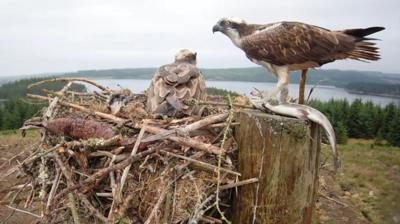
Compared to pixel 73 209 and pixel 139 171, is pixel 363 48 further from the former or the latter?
pixel 73 209

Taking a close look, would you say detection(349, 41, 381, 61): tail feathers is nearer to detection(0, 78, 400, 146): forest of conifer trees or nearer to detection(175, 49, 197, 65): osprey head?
detection(175, 49, 197, 65): osprey head

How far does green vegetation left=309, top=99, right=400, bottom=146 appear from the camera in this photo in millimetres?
33438

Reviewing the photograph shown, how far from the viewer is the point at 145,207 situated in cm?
304

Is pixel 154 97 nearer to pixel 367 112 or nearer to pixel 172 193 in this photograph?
pixel 172 193

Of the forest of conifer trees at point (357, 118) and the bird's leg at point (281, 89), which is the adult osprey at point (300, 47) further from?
the forest of conifer trees at point (357, 118)

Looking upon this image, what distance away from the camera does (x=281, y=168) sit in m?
2.64

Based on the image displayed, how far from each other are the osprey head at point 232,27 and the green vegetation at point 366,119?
103 feet

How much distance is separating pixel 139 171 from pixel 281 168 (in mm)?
1120

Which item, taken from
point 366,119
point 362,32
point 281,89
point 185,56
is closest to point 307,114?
point 281,89

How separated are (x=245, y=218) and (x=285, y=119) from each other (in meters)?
0.77

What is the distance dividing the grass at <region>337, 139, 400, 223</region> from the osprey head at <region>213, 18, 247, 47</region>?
886 centimetres

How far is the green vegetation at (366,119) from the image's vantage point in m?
33.4

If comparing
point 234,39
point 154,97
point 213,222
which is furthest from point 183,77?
point 213,222

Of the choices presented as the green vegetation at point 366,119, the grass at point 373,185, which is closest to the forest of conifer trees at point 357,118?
the green vegetation at point 366,119
